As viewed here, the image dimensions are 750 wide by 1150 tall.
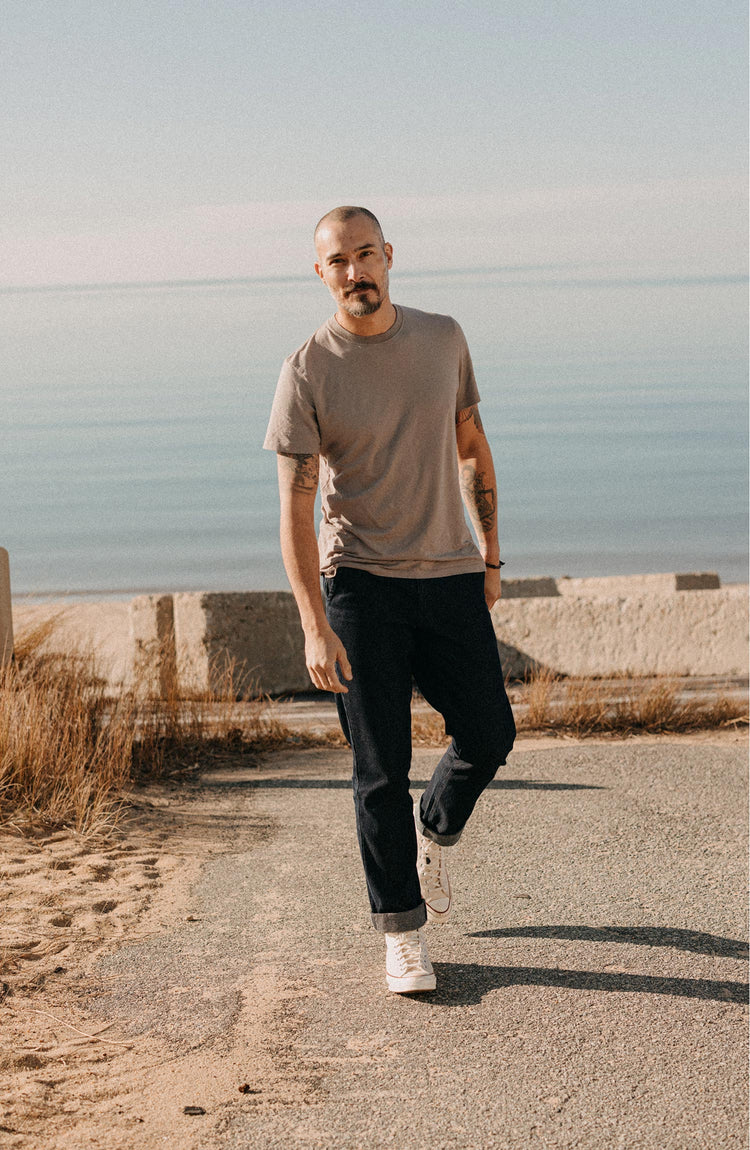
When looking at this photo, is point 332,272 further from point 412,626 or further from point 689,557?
point 689,557

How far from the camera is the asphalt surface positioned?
9.75 ft

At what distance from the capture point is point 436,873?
409 centimetres

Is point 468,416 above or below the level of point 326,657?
above

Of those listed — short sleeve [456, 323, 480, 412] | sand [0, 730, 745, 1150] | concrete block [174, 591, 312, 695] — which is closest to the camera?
sand [0, 730, 745, 1150]

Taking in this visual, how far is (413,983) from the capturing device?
359 centimetres

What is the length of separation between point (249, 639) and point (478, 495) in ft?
16.3

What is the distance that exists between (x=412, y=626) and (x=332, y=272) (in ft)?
3.52

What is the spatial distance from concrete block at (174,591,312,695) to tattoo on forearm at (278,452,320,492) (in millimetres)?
5216

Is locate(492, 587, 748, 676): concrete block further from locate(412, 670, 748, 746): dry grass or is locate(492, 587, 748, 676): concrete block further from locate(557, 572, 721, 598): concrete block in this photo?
locate(557, 572, 721, 598): concrete block

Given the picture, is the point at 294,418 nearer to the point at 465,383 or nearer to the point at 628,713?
the point at 465,383

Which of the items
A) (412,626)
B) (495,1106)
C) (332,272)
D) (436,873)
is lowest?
(495,1106)

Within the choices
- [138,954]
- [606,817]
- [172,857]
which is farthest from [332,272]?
[606,817]

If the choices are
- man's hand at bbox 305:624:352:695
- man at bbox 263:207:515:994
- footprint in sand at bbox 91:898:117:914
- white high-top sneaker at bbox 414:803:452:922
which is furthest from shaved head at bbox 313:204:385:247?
footprint in sand at bbox 91:898:117:914

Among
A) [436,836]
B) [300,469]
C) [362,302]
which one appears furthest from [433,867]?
[362,302]
